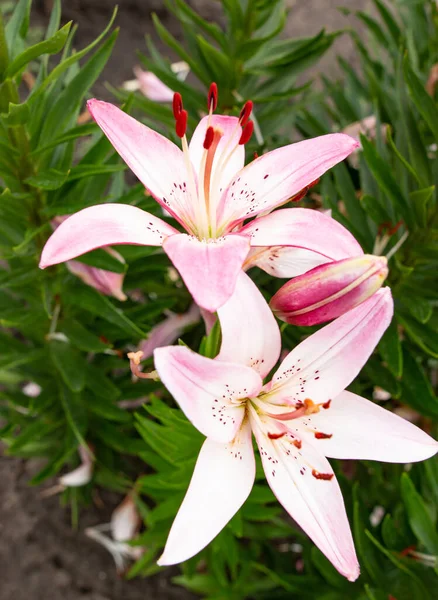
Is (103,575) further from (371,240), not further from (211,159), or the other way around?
(211,159)

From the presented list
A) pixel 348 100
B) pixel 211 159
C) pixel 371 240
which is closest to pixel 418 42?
pixel 348 100

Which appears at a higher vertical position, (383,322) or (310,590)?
(383,322)

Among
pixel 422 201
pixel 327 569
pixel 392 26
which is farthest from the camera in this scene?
pixel 392 26

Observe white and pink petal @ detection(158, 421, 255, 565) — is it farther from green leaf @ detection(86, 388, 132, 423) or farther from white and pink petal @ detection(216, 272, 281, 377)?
green leaf @ detection(86, 388, 132, 423)

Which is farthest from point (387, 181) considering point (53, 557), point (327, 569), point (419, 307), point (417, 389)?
point (53, 557)

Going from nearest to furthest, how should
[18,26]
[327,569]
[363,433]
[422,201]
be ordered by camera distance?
1. [363,433]
2. [18,26]
3. [422,201]
4. [327,569]

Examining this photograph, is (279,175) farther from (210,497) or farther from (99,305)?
(99,305)

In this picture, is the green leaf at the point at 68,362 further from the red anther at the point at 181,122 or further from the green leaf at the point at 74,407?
the red anther at the point at 181,122
